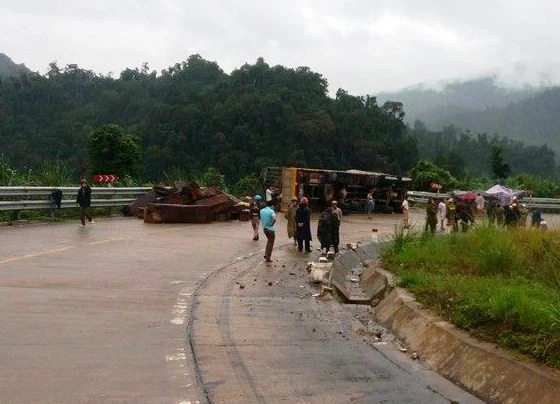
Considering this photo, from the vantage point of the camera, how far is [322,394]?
6398 mm

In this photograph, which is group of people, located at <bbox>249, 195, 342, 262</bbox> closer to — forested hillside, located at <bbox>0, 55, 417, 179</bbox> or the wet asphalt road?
the wet asphalt road

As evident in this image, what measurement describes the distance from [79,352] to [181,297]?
3.88m

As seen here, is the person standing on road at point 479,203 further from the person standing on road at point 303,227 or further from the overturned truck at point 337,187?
the person standing on road at point 303,227

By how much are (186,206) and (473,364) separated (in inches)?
757

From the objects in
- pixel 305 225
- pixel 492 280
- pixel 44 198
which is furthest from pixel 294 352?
pixel 44 198

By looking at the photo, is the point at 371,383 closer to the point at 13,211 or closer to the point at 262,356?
the point at 262,356

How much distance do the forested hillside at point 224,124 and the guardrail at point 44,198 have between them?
26.7m

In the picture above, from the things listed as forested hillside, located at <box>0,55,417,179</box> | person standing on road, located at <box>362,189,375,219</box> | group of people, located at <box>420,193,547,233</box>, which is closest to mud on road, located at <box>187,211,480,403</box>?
group of people, located at <box>420,193,547,233</box>

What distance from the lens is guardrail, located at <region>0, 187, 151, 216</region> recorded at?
2144cm

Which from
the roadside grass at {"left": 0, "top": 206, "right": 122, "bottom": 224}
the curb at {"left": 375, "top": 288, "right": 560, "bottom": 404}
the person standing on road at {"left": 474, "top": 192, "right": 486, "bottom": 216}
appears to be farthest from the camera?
the person standing on road at {"left": 474, "top": 192, "right": 486, "bottom": 216}

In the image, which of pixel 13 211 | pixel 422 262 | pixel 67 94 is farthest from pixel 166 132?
pixel 422 262

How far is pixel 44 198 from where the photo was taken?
23562 millimetres

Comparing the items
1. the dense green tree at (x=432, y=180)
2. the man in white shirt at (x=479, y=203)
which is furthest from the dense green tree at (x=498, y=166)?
the man in white shirt at (x=479, y=203)

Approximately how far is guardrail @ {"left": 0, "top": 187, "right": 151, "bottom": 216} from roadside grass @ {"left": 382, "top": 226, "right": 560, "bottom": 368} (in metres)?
10.9
